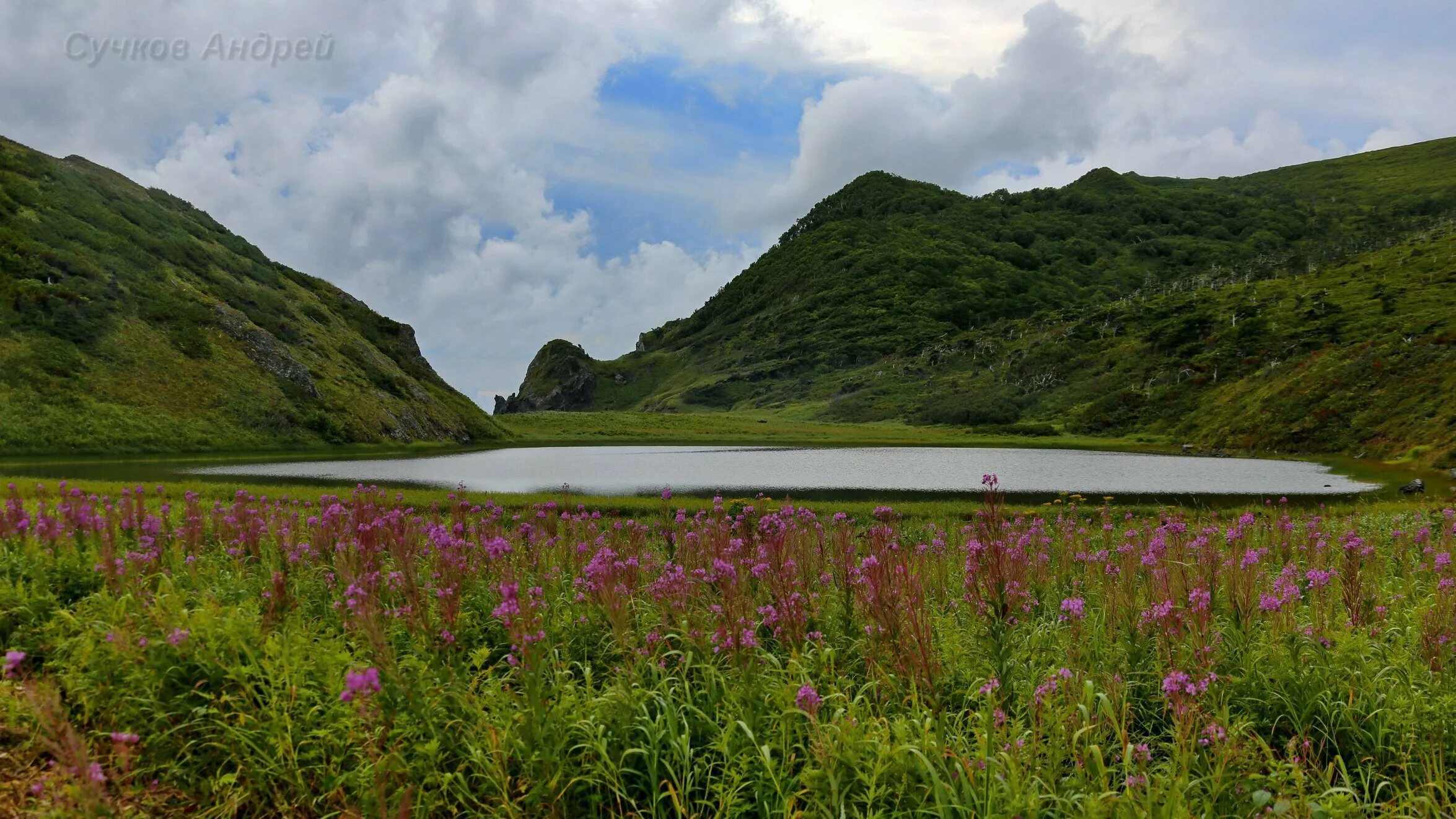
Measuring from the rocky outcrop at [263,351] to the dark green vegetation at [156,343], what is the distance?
5.7 inches

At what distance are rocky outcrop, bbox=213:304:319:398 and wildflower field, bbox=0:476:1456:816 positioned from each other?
2918 inches

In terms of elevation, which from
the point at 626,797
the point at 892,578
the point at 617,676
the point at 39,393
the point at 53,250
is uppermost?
the point at 53,250

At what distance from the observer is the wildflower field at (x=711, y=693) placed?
3.94m

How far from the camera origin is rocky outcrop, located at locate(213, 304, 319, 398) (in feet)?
236

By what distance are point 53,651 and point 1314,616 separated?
11.1 meters

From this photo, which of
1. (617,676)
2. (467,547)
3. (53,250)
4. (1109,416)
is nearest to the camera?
(617,676)

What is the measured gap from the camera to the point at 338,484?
101 feet

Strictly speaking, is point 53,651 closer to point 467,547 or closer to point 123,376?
point 467,547

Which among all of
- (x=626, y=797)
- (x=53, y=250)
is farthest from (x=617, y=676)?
(x=53, y=250)

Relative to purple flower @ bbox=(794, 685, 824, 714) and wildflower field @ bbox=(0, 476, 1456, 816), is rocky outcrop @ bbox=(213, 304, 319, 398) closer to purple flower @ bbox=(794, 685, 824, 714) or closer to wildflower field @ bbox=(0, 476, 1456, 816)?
wildflower field @ bbox=(0, 476, 1456, 816)

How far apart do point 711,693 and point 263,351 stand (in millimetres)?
83851

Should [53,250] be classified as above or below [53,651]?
above

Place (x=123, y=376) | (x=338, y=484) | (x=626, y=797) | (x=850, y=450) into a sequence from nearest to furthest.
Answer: (x=626, y=797) < (x=338, y=484) < (x=123, y=376) < (x=850, y=450)

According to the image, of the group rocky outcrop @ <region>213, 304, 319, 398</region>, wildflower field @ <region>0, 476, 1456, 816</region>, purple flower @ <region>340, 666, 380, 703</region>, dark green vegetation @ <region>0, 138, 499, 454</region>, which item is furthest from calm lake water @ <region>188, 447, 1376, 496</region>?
purple flower @ <region>340, 666, 380, 703</region>
